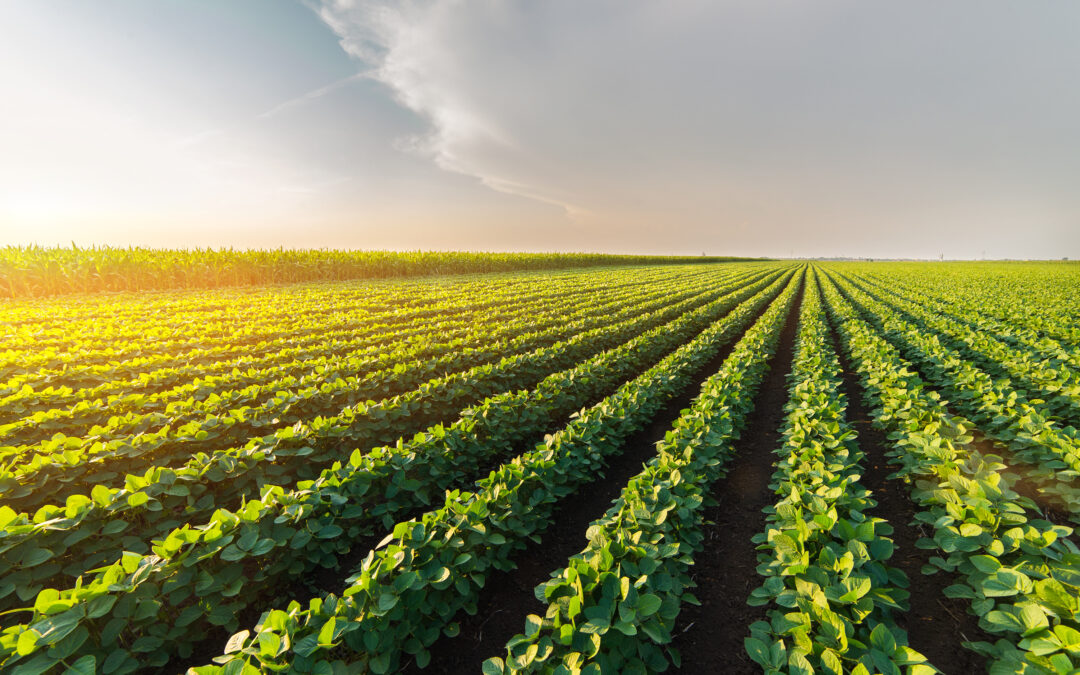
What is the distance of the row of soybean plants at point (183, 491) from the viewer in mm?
3230

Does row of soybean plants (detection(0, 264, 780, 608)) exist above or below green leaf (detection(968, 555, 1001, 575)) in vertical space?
below

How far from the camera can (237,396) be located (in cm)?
693

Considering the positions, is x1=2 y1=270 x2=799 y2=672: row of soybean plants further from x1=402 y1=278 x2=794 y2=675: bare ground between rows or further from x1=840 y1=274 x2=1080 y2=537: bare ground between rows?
x1=840 y1=274 x2=1080 y2=537: bare ground between rows

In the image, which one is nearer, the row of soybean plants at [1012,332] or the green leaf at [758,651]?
the green leaf at [758,651]

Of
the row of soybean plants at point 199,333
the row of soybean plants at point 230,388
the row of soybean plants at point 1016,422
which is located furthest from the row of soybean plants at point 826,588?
the row of soybean plants at point 199,333

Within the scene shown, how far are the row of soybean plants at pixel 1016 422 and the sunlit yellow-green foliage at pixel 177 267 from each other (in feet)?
113

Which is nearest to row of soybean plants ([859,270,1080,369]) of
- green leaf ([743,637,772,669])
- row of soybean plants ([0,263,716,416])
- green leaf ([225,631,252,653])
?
green leaf ([743,637,772,669])

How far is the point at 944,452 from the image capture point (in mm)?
4102

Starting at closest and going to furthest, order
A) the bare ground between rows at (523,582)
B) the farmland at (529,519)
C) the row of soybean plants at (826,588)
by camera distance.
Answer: the row of soybean plants at (826,588), the farmland at (529,519), the bare ground between rows at (523,582)

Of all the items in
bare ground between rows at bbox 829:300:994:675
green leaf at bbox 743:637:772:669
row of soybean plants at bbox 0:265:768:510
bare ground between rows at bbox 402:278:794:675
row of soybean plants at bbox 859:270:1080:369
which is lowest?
bare ground between rows at bbox 402:278:794:675

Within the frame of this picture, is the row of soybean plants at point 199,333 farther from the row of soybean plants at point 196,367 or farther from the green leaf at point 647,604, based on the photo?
the green leaf at point 647,604

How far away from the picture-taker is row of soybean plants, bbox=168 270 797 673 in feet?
7.77

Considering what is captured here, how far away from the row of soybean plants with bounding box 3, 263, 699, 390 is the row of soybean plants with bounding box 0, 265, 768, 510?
3.27m

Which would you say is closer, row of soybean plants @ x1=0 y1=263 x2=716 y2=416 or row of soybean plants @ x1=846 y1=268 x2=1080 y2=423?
row of soybean plants @ x1=846 y1=268 x2=1080 y2=423
